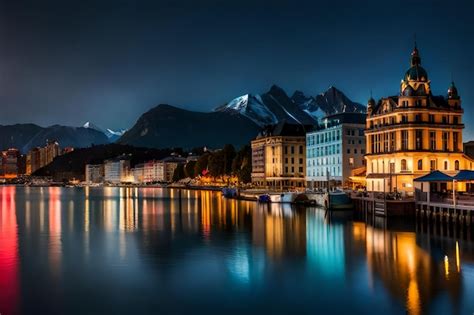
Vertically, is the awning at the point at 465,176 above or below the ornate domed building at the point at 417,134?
below

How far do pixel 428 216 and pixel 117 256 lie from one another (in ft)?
121

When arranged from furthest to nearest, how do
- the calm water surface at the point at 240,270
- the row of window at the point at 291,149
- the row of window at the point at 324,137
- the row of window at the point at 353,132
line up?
1. the row of window at the point at 291,149
2. the row of window at the point at 324,137
3. the row of window at the point at 353,132
4. the calm water surface at the point at 240,270

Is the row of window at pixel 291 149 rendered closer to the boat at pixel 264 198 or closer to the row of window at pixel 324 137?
the row of window at pixel 324 137

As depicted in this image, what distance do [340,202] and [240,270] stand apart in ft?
159

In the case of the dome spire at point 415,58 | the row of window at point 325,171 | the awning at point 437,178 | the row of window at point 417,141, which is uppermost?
the dome spire at point 415,58

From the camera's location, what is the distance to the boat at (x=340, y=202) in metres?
85.0

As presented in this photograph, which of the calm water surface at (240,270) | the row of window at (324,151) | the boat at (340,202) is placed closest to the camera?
the calm water surface at (240,270)

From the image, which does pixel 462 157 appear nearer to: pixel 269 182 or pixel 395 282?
pixel 395 282

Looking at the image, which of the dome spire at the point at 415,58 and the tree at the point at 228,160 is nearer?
the dome spire at the point at 415,58

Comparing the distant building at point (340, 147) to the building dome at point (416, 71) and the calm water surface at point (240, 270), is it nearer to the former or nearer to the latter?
the building dome at point (416, 71)

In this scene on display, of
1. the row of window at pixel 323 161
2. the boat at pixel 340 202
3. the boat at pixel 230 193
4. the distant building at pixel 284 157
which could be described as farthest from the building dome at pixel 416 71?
the boat at pixel 230 193

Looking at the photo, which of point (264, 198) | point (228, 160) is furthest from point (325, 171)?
point (228, 160)

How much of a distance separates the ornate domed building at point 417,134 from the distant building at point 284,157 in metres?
56.5

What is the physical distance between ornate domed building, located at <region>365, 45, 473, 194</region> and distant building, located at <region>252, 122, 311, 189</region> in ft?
185
